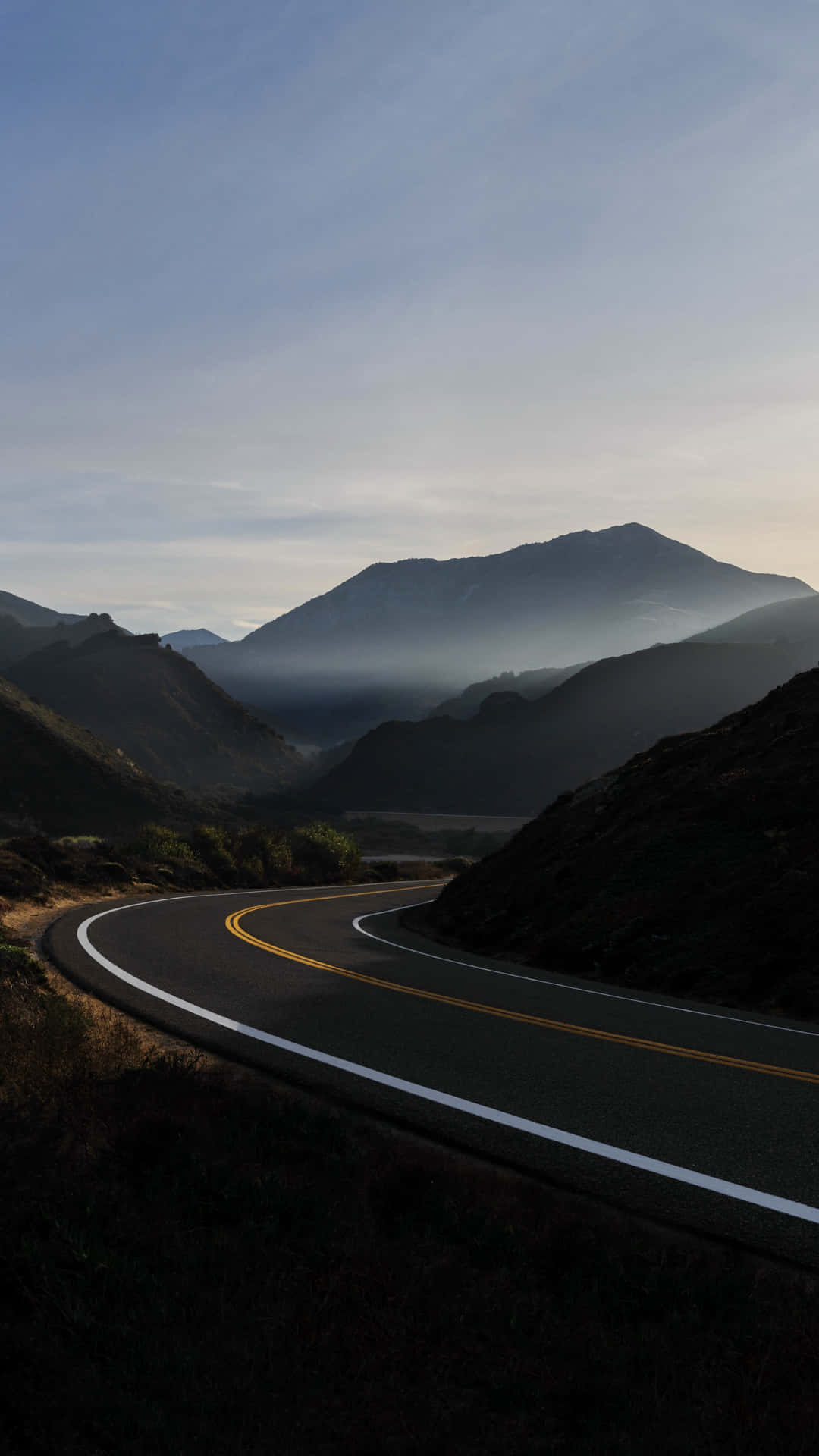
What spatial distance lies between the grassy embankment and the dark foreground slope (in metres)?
9.22

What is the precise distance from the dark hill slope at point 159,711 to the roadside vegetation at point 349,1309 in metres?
142

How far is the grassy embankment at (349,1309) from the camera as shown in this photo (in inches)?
134

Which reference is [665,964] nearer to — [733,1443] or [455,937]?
[455,937]

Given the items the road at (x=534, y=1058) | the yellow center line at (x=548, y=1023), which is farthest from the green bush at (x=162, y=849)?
the yellow center line at (x=548, y=1023)

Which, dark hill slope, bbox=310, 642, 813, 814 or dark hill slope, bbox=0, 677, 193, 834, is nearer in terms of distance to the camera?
dark hill slope, bbox=0, 677, 193, 834

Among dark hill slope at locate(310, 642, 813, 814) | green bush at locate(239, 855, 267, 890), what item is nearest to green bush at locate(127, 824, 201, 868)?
green bush at locate(239, 855, 267, 890)

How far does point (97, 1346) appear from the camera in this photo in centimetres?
385

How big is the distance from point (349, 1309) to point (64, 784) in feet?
265

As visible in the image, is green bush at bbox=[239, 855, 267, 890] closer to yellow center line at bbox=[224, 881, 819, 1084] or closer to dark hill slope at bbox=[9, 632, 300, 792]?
yellow center line at bbox=[224, 881, 819, 1084]

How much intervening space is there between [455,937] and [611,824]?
505cm

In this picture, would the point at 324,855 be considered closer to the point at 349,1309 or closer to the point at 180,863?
the point at 180,863

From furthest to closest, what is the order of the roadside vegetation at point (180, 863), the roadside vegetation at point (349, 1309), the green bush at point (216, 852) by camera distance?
1. the green bush at point (216, 852)
2. the roadside vegetation at point (180, 863)
3. the roadside vegetation at point (349, 1309)

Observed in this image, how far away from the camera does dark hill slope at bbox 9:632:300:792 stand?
15362 centimetres

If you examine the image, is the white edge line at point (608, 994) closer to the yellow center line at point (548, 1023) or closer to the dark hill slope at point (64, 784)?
the yellow center line at point (548, 1023)
